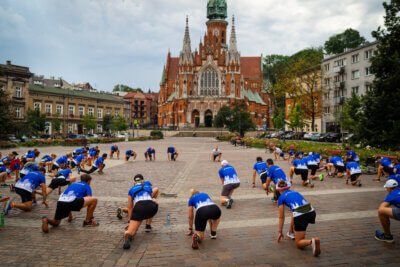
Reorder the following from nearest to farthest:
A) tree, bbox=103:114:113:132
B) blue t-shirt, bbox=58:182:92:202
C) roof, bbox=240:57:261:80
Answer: blue t-shirt, bbox=58:182:92:202, tree, bbox=103:114:113:132, roof, bbox=240:57:261:80

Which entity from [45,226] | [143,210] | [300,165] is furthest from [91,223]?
[300,165]

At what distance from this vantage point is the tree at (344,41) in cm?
5597

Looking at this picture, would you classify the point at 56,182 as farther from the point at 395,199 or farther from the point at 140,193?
the point at 395,199

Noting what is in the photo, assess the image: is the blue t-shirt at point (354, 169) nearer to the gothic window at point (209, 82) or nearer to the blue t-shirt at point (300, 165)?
the blue t-shirt at point (300, 165)

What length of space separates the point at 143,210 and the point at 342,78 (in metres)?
44.0

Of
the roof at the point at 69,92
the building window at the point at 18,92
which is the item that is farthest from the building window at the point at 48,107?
→ the building window at the point at 18,92

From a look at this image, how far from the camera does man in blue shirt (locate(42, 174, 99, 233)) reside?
5945 millimetres

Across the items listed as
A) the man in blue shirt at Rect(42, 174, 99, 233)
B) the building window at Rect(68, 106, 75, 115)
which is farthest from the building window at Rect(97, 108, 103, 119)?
the man in blue shirt at Rect(42, 174, 99, 233)

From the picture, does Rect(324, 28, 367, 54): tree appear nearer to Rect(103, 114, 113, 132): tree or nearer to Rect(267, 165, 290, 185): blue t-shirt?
Rect(103, 114, 113, 132): tree

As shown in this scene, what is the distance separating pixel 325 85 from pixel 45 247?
1846 inches

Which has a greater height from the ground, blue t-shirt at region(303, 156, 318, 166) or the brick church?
the brick church

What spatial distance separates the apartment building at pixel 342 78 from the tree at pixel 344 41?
564 inches

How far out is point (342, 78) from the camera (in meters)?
42.2

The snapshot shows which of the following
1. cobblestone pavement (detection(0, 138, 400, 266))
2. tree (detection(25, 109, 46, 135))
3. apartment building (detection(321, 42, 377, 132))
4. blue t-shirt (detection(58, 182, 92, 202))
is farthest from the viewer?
tree (detection(25, 109, 46, 135))
